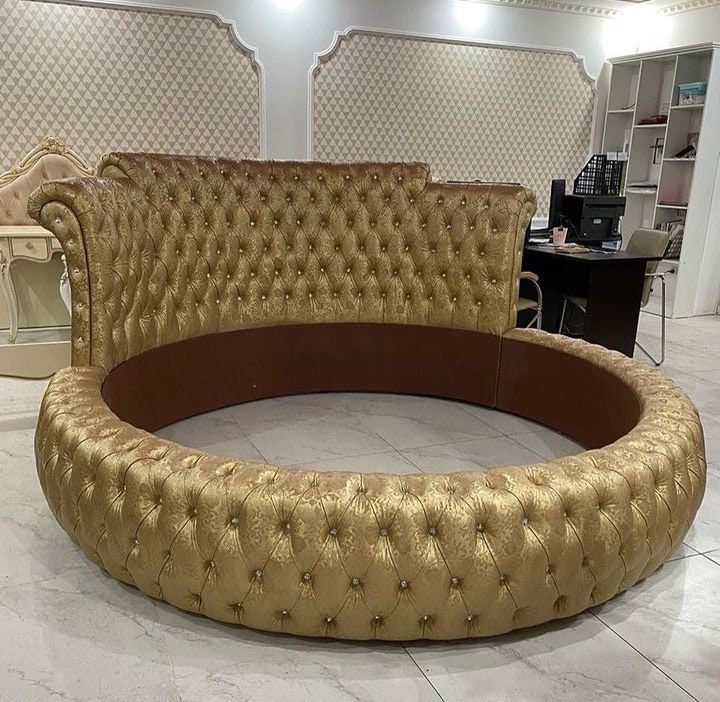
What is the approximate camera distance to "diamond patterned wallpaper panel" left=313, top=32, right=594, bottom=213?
20.9 ft

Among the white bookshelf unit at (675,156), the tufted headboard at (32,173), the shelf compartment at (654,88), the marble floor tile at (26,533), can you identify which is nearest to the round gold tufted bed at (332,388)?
the marble floor tile at (26,533)

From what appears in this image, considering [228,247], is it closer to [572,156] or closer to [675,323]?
[675,323]

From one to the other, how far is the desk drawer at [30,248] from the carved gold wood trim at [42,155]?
908 millimetres

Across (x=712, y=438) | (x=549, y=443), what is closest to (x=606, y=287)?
(x=712, y=438)

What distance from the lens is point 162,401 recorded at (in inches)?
129

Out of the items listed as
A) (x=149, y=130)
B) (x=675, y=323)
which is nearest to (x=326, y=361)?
(x=149, y=130)

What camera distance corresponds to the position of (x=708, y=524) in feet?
8.90

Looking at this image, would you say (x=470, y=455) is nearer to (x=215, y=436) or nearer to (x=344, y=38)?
(x=215, y=436)

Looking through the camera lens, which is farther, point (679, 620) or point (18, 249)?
point (18, 249)

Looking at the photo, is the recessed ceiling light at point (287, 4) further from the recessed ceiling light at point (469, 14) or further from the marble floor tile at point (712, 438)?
the marble floor tile at point (712, 438)

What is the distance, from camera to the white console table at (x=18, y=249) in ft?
15.0

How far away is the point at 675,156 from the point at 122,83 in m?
5.00

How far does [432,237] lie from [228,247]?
1059 millimetres

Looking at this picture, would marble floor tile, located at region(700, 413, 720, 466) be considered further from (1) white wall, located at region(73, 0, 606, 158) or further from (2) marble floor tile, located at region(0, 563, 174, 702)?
(1) white wall, located at region(73, 0, 606, 158)
